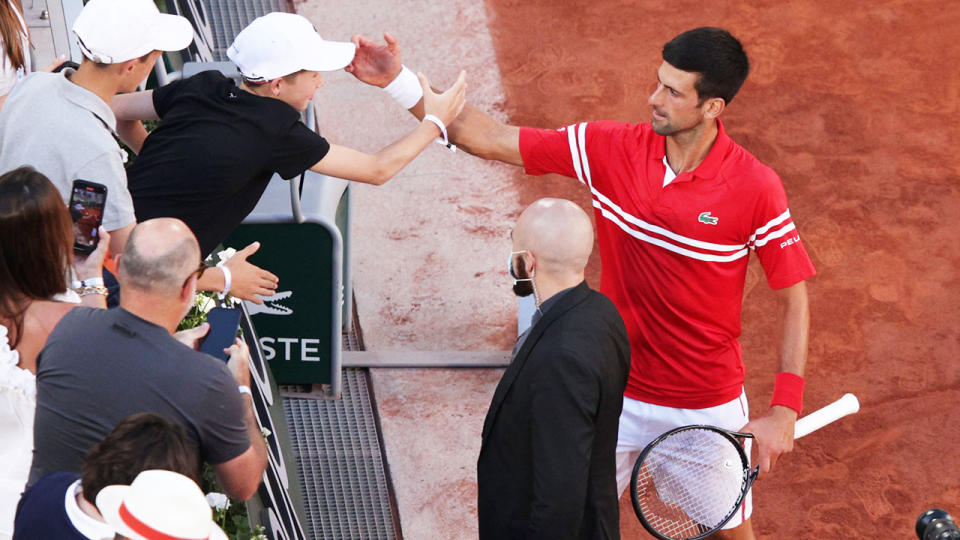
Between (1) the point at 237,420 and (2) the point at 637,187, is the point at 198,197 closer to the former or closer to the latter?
(1) the point at 237,420

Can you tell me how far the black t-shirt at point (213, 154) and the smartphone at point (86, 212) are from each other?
15.4 inches

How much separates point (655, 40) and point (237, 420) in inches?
261

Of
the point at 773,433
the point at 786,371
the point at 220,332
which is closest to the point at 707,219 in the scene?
the point at 786,371

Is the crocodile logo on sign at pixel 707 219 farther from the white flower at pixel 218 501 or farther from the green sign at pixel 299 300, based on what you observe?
the green sign at pixel 299 300

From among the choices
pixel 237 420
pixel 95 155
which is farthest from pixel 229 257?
pixel 237 420

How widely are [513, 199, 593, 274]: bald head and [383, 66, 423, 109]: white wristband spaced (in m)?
1.19

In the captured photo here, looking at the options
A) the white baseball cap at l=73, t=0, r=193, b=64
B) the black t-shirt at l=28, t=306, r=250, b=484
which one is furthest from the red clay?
the white baseball cap at l=73, t=0, r=193, b=64

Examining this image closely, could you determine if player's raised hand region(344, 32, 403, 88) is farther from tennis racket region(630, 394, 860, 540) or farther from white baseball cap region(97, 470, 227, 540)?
white baseball cap region(97, 470, 227, 540)

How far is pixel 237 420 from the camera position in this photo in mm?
3082

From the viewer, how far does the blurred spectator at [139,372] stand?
294 cm

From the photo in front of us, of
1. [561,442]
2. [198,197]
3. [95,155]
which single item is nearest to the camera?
[561,442]

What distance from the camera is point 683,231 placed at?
160 inches

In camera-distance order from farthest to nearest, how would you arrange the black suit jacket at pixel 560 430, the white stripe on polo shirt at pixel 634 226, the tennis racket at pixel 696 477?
the white stripe on polo shirt at pixel 634 226 < the tennis racket at pixel 696 477 < the black suit jacket at pixel 560 430

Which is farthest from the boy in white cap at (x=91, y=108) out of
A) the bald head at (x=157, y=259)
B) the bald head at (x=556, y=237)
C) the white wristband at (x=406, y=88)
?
the bald head at (x=556, y=237)
